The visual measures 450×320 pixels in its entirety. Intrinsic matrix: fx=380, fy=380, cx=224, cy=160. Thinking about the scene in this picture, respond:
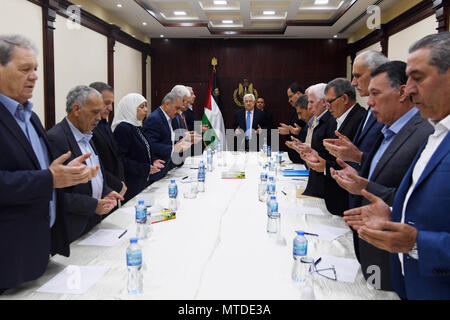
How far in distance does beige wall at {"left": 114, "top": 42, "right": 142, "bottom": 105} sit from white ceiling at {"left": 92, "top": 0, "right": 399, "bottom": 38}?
612mm

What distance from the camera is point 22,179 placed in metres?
1.45

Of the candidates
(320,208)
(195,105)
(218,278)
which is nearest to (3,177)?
(218,278)

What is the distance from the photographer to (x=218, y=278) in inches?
61.6

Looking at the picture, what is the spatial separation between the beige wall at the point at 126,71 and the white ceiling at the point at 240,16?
0.61 meters

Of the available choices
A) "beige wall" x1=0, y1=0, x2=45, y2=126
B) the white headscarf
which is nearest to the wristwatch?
the white headscarf

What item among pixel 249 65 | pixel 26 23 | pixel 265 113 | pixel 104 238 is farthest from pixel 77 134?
pixel 249 65

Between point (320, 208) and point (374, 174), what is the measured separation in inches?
38.3

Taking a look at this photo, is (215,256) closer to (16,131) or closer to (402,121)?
(16,131)

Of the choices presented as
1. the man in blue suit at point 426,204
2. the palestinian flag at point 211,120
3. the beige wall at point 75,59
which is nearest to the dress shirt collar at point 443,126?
the man in blue suit at point 426,204

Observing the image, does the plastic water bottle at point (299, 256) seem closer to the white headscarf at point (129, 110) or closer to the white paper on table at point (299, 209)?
the white paper on table at point (299, 209)

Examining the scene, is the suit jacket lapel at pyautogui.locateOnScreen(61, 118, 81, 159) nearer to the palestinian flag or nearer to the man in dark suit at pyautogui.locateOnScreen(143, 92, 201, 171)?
the man in dark suit at pyautogui.locateOnScreen(143, 92, 201, 171)

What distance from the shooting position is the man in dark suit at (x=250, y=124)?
761 centimetres

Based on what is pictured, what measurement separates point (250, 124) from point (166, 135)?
3.47 metres

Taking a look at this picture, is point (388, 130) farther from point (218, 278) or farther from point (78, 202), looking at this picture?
point (78, 202)
